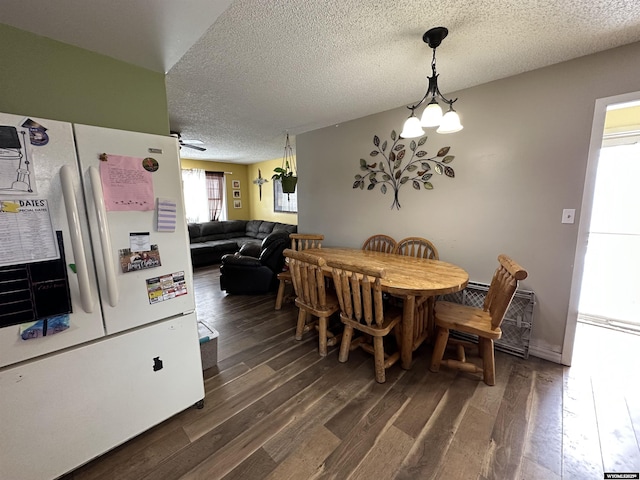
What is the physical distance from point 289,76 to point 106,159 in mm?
1575

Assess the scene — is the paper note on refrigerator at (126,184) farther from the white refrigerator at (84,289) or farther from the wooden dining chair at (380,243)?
the wooden dining chair at (380,243)

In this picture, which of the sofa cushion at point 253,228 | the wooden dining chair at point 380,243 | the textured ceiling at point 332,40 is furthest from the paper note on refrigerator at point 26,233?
the sofa cushion at point 253,228

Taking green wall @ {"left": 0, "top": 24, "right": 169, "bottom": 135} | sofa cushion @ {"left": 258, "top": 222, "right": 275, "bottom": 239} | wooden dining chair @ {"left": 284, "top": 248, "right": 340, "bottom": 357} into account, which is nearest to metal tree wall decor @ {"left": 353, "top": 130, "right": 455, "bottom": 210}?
wooden dining chair @ {"left": 284, "top": 248, "right": 340, "bottom": 357}

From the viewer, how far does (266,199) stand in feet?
23.0

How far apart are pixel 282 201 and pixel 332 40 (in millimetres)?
4985

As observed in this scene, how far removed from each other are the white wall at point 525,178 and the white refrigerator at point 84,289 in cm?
242

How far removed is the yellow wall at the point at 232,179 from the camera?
6535 mm

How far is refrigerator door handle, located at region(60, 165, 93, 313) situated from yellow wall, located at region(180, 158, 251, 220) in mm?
5871

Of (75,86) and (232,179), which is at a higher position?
(232,179)

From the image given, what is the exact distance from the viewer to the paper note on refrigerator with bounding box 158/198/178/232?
1.36m

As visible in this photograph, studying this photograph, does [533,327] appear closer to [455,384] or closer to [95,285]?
[455,384]

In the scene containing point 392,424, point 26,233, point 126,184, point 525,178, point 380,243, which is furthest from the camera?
point 380,243

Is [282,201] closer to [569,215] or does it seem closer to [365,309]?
[365,309]

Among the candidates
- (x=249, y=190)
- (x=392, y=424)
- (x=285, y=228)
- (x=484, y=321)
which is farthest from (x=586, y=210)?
(x=249, y=190)
